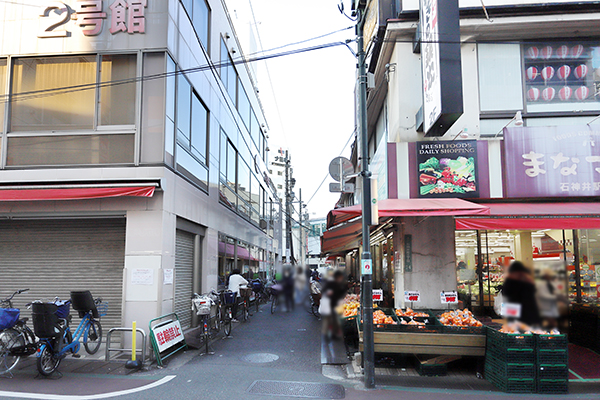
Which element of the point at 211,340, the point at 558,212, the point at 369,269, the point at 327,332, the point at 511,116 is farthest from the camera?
the point at 211,340

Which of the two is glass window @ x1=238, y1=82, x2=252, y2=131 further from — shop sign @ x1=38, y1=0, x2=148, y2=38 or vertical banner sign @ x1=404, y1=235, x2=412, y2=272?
vertical banner sign @ x1=404, y1=235, x2=412, y2=272

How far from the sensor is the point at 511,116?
11.3 metres

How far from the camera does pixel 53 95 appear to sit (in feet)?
38.6

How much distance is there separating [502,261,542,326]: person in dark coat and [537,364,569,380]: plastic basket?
7.48 m

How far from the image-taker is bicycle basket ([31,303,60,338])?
8.18 m

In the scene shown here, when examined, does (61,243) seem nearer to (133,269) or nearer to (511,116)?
(133,269)

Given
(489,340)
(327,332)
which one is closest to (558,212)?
(489,340)

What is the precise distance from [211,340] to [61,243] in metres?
4.91

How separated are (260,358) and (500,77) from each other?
957 centimetres

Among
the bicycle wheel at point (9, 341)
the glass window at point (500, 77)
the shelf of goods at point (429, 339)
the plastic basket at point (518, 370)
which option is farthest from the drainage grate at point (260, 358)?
the glass window at point (500, 77)

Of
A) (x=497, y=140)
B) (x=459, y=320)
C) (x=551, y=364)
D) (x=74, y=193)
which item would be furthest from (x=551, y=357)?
(x=74, y=193)

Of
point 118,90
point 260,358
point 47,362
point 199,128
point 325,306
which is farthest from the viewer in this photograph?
point 199,128

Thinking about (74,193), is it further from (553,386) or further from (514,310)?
(553,386)

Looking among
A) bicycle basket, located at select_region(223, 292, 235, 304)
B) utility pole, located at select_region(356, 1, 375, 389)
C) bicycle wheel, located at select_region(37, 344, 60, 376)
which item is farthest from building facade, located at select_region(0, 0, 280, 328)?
utility pole, located at select_region(356, 1, 375, 389)
